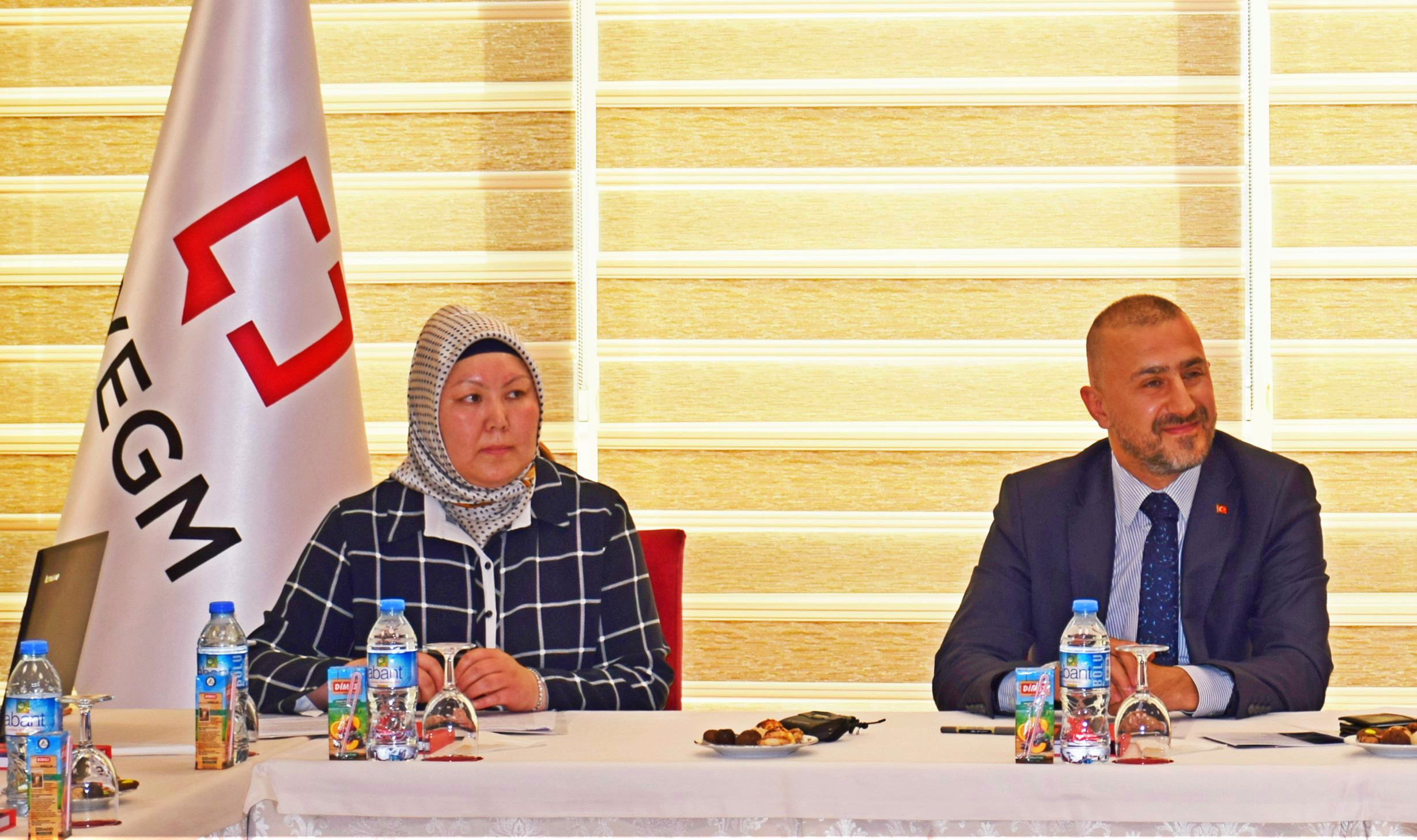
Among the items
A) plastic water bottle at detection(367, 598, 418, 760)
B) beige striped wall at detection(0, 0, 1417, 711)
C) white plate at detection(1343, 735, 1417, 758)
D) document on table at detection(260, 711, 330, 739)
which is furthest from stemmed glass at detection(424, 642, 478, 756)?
beige striped wall at detection(0, 0, 1417, 711)

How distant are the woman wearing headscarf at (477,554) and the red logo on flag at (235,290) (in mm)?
537

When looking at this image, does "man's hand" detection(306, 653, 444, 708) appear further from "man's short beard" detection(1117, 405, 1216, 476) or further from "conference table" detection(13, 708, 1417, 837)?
"man's short beard" detection(1117, 405, 1216, 476)

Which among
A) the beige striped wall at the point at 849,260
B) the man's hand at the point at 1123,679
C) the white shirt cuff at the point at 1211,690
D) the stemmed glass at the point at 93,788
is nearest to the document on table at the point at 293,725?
the stemmed glass at the point at 93,788

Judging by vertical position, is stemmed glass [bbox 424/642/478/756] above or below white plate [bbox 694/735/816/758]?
above

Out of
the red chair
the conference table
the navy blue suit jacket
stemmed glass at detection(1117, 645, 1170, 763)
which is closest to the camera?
the conference table

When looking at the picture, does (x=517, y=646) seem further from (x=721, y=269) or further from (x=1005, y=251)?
(x=1005, y=251)

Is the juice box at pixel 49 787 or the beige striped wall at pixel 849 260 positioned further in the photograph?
the beige striped wall at pixel 849 260

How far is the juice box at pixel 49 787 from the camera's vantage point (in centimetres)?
127

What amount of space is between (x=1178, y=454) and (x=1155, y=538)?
0.49 ft

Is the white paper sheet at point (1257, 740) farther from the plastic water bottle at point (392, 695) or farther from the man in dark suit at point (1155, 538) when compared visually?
the plastic water bottle at point (392, 695)

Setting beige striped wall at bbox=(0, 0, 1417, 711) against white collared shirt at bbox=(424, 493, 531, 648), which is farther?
beige striped wall at bbox=(0, 0, 1417, 711)

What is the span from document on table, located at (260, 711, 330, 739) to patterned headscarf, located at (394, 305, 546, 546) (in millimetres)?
433

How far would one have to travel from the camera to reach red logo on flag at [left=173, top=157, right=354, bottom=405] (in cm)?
281

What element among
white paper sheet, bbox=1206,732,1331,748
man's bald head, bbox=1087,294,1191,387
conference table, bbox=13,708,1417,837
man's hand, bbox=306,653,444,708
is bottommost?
conference table, bbox=13,708,1417,837
